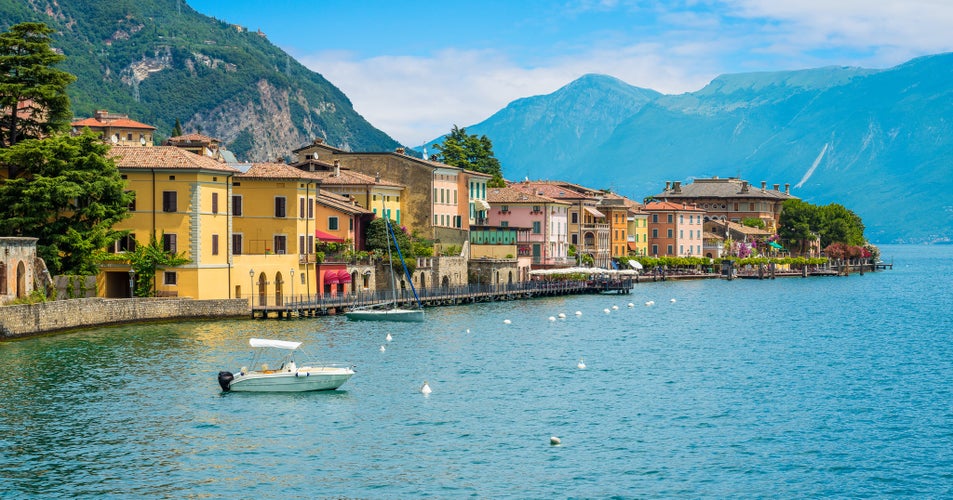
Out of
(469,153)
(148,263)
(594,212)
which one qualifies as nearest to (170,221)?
(148,263)

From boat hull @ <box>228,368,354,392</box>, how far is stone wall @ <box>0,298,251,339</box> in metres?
17.1

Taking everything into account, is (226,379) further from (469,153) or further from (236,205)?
(469,153)

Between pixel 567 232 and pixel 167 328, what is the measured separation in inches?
2946

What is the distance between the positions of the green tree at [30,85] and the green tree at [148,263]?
28.7ft

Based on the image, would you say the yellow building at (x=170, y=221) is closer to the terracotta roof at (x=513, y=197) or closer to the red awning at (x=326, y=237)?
the red awning at (x=326, y=237)

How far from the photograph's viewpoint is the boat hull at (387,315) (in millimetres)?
80938

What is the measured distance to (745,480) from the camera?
3772 centimetres

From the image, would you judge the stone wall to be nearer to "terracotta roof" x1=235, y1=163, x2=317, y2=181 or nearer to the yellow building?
the yellow building

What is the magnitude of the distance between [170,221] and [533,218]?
6069 centimetres

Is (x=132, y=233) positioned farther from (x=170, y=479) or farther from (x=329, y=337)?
(x=170, y=479)

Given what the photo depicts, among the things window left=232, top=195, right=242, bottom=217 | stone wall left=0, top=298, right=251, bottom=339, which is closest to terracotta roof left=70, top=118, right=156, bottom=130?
window left=232, top=195, right=242, bottom=217

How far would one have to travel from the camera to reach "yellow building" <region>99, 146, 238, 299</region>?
250ft

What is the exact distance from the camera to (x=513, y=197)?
133500 mm

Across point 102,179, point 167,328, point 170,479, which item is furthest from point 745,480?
point 102,179
